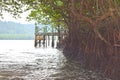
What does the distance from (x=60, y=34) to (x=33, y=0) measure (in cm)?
1347

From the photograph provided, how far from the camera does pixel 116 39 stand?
9.45m

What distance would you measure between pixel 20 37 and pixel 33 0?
310ft

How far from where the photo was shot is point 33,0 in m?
14.7

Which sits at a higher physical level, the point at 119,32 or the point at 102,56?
the point at 119,32

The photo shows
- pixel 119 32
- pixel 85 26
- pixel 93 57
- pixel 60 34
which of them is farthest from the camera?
pixel 60 34

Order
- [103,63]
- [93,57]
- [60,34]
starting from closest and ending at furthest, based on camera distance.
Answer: [103,63]
[93,57]
[60,34]

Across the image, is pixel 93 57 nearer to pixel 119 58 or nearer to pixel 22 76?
pixel 119 58

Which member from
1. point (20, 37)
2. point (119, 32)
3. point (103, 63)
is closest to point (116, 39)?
point (119, 32)

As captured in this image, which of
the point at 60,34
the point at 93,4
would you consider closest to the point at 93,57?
the point at 93,4

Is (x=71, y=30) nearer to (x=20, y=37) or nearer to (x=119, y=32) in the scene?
(x=119, y=32)

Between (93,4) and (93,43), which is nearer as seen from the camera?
(93,4)

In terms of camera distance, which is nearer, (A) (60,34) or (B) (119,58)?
(B) (119,58)

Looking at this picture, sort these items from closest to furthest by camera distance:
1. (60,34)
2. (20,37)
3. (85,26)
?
(85,26) → (60,34) → (20,37)

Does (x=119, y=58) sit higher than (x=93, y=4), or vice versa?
(x=93, y=4)
